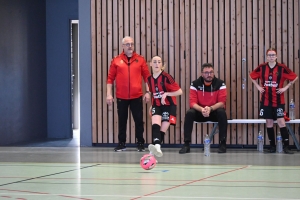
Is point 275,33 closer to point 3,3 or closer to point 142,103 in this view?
point 142,103

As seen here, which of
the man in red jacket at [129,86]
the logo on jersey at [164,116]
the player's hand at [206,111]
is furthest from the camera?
the man in red jacket at [129,86]

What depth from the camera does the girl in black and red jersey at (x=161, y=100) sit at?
9.19 metres

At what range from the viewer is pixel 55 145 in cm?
1301

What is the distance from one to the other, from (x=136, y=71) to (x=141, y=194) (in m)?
5.37

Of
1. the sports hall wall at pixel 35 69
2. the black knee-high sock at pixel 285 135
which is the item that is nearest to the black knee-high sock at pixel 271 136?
the black knee-high sock at pixel 285 135

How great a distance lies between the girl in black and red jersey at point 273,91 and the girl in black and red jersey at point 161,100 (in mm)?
1720

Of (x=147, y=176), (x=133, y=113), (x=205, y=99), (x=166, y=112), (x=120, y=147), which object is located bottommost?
(x=120, y=147)

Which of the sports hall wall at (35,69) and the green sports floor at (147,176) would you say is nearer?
the green sports floor at (147,176)

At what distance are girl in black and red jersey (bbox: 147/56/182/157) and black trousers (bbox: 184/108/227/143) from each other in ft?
2.54

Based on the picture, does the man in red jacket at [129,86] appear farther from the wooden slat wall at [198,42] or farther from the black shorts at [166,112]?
the black shorts at [166,112]

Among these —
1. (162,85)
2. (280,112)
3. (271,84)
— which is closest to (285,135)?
(280,112)

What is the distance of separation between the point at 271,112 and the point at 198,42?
206cm

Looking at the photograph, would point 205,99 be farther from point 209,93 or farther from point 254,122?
point 254,122

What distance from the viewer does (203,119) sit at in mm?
10891
